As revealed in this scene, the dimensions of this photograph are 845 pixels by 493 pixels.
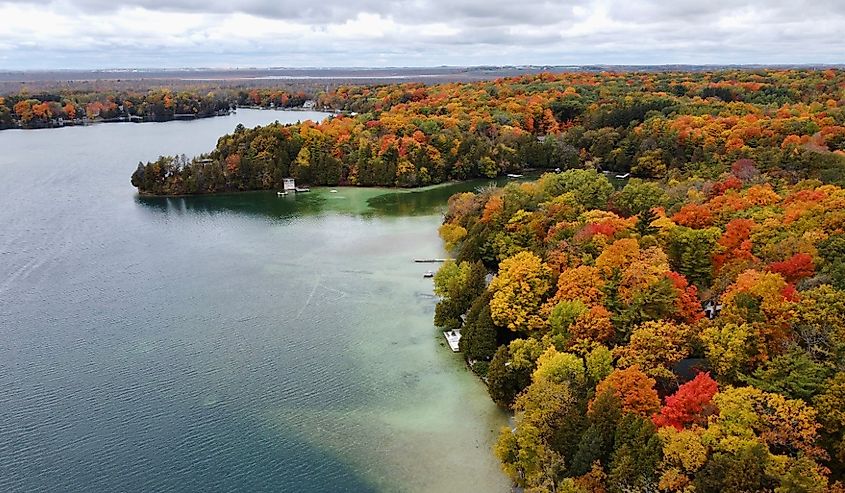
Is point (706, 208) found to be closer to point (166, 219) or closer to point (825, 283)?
point (825, 283)

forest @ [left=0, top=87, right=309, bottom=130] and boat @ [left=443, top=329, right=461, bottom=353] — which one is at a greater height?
forest @ [left=0, top=87, right=309, bottom=130]

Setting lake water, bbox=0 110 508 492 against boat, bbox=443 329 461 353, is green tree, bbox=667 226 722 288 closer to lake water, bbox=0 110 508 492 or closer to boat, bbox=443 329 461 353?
boat, bbox=443 329 461 353

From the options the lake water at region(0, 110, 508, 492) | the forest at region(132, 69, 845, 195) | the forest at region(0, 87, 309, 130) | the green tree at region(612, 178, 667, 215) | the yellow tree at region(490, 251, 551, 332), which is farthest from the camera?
the forest at region(0, 87, 309, 130)

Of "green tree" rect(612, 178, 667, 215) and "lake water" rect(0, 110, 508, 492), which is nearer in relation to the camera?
"lake water" rect(0, 110, 508, 492)

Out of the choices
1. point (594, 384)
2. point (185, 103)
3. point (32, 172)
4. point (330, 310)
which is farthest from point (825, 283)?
point (185, 103)

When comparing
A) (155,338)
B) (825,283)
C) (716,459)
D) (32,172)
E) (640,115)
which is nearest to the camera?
(716,459)

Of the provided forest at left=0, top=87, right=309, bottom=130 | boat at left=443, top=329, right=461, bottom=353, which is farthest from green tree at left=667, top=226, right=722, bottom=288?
forest at left=0, top=87, right=309, bottom=130
